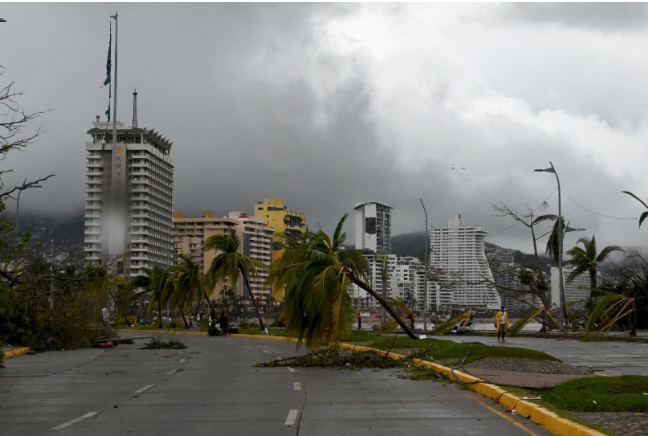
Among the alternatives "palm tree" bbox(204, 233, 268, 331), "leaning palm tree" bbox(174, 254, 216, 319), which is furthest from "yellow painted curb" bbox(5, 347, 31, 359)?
"leaning palm tree" bbox(174, 254, 216, 319)

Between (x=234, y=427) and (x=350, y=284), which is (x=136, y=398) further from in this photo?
(x=350, y=284)

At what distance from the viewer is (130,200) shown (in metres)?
46.2

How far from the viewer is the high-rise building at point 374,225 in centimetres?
14050

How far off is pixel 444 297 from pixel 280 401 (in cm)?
15637

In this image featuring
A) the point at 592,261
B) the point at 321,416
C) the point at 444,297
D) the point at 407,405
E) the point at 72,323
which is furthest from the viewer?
the point at 444,297

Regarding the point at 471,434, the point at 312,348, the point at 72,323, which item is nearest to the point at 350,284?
the point at 312,348

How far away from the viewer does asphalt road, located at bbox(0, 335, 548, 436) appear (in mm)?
10984

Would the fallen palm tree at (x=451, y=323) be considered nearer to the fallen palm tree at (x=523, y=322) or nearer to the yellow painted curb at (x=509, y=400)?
the fallen palm tree at (x=523, y=322)

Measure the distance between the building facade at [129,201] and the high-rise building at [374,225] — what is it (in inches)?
2044

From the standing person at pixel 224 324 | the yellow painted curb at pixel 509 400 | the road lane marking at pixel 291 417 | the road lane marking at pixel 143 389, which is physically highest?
the yellow painted curb at pixel 509 400

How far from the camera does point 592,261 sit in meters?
57.6

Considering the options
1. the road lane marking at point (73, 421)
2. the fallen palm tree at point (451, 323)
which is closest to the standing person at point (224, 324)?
the fallen palm tree at point (451, 323)

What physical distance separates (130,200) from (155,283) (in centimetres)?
2838

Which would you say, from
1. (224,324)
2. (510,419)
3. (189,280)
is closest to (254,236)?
(189,280)
